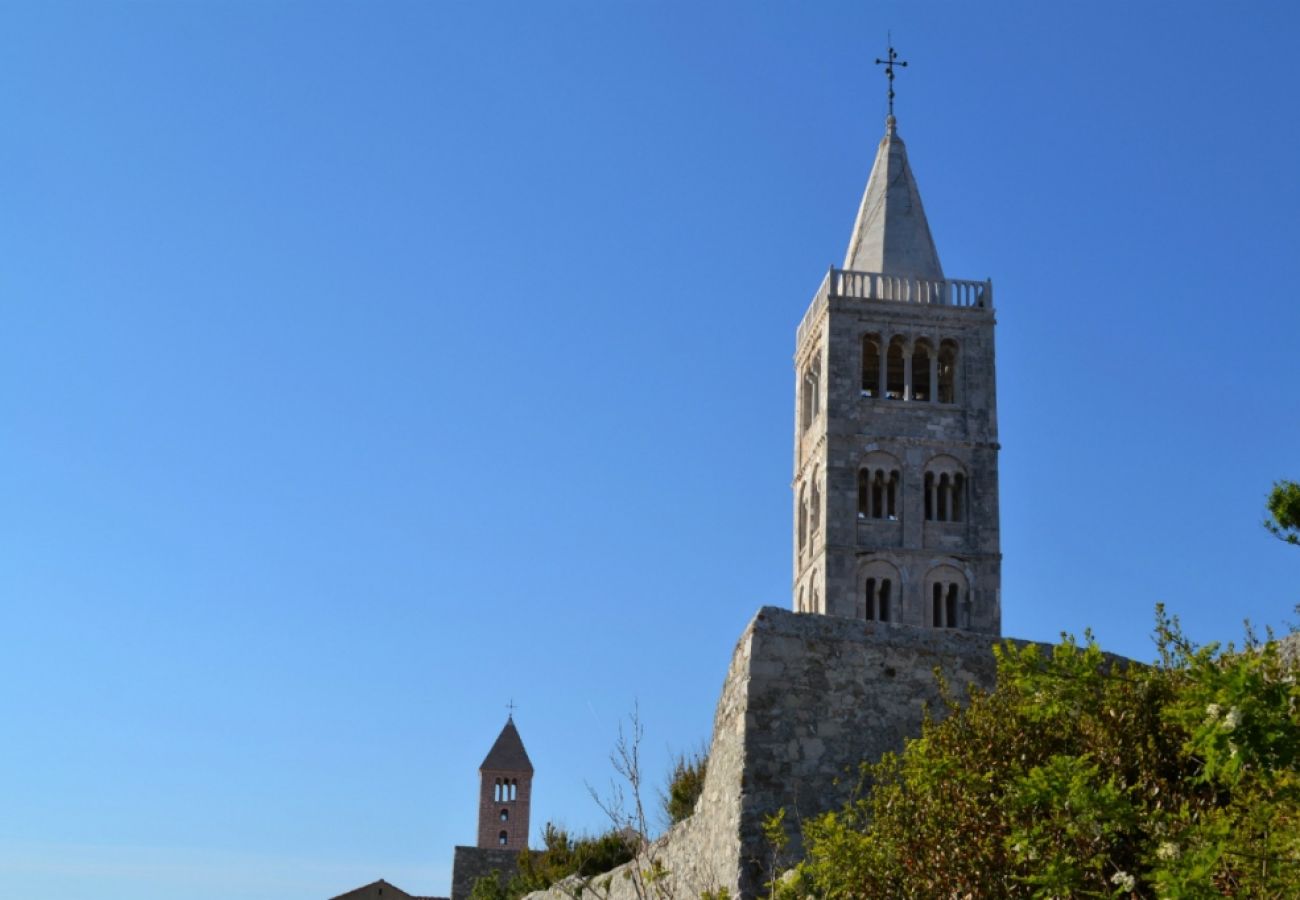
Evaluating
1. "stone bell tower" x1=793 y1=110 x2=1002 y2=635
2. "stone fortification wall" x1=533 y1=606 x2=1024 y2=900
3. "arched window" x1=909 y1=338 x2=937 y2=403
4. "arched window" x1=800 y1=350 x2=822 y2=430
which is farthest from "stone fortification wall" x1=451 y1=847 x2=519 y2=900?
"stone fortification wall" x1=533 y1=606 x2=1024 y2=900

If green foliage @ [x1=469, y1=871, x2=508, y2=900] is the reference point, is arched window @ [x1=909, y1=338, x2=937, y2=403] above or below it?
above

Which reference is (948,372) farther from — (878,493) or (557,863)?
(557,863)

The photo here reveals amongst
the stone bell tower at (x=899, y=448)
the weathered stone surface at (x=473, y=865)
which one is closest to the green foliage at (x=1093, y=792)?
the weathered stone surface at (x=473, y=865)

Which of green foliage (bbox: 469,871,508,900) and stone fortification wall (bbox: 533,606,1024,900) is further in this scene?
green foliage (bbox: 469,871,508,900)

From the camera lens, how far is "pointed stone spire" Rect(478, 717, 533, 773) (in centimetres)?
7194

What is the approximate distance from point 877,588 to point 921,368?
5962mm

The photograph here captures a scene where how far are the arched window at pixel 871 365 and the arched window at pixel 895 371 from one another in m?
0.29

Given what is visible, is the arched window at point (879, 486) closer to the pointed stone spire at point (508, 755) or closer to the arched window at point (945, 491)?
the arched window at point (945, 491)

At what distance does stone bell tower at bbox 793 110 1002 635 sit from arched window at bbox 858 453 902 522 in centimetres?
3

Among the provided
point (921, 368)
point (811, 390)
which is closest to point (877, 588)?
point (921, 368)

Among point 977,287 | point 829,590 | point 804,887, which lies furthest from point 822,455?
point 804,887

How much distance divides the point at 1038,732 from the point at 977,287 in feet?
121

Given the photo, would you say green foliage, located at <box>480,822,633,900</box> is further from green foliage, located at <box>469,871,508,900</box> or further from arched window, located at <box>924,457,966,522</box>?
arched window, located at <box>924,457,966,522</box>

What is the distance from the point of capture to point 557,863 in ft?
61.5
